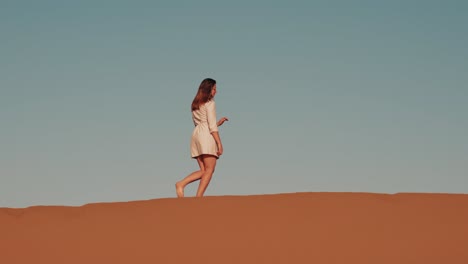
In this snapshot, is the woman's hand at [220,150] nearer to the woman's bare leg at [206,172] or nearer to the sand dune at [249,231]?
the woman's bare leg at [206,172]

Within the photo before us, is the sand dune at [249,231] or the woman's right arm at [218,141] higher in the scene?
the woman's right arm at [218,141]

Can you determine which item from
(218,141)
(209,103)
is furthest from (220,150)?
(209,103)

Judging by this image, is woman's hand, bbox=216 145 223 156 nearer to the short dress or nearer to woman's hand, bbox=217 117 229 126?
the short dress

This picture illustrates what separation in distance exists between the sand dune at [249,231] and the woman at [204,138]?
38.3 inches

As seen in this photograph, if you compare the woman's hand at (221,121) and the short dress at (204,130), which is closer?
the short dress at (204,130)

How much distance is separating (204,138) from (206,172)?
0.50 m

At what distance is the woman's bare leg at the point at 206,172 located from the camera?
10.5 meters

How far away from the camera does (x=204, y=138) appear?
10.6 meters

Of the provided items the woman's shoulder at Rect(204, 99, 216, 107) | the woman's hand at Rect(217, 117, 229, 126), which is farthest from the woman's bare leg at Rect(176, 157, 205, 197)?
the woman's shoulder at Rect(204, 99, 216, 107)

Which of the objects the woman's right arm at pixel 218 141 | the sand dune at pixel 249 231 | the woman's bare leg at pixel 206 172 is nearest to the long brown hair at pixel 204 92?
the woman's right arm at pixel 218 141

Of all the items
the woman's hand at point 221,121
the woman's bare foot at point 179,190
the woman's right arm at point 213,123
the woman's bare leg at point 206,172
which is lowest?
the woman's bare foot at point 179,190

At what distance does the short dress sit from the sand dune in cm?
121

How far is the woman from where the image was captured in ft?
34.4

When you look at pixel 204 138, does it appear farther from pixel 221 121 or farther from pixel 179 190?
pixel 179 190
